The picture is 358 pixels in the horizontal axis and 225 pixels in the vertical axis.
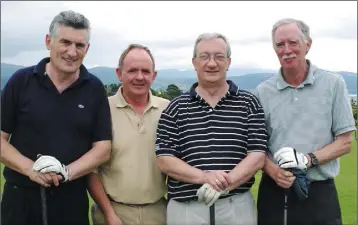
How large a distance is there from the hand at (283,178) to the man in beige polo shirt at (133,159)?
1.01m

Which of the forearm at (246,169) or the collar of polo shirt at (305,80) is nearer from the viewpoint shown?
the forearm at (246,169)

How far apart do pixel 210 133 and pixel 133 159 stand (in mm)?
750

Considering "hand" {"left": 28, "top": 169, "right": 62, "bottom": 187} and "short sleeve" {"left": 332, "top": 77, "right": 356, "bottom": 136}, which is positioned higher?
"short sleeve" {"left": 332, "top": 77, "right": 356, "bottom": 136}

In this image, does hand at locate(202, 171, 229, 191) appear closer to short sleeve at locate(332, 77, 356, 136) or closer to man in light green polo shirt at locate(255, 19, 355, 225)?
man in light green polo shirt at locate(255, 19, 355, 225)

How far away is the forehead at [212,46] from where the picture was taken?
15.1ft

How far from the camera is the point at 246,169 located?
4.54 metres

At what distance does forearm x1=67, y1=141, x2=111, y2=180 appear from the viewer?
4526 millimetres

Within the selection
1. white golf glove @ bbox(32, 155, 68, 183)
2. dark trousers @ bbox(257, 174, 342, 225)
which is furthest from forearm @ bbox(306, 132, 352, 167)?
white golf glove @ bbox(32, 155, 68, 183)

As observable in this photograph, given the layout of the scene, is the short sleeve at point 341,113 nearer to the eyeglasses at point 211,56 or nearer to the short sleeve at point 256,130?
the short sleeve at point 256,130

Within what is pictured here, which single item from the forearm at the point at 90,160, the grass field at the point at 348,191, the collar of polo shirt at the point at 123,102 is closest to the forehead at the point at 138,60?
the collar of polo shirt at the point at 123,102

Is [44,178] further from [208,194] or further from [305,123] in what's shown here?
[305,123]

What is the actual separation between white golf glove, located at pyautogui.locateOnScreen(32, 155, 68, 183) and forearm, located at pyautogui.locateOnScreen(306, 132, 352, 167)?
2070mm

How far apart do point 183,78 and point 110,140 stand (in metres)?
1.02

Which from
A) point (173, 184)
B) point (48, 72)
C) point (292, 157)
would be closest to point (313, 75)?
point (292, 157)
